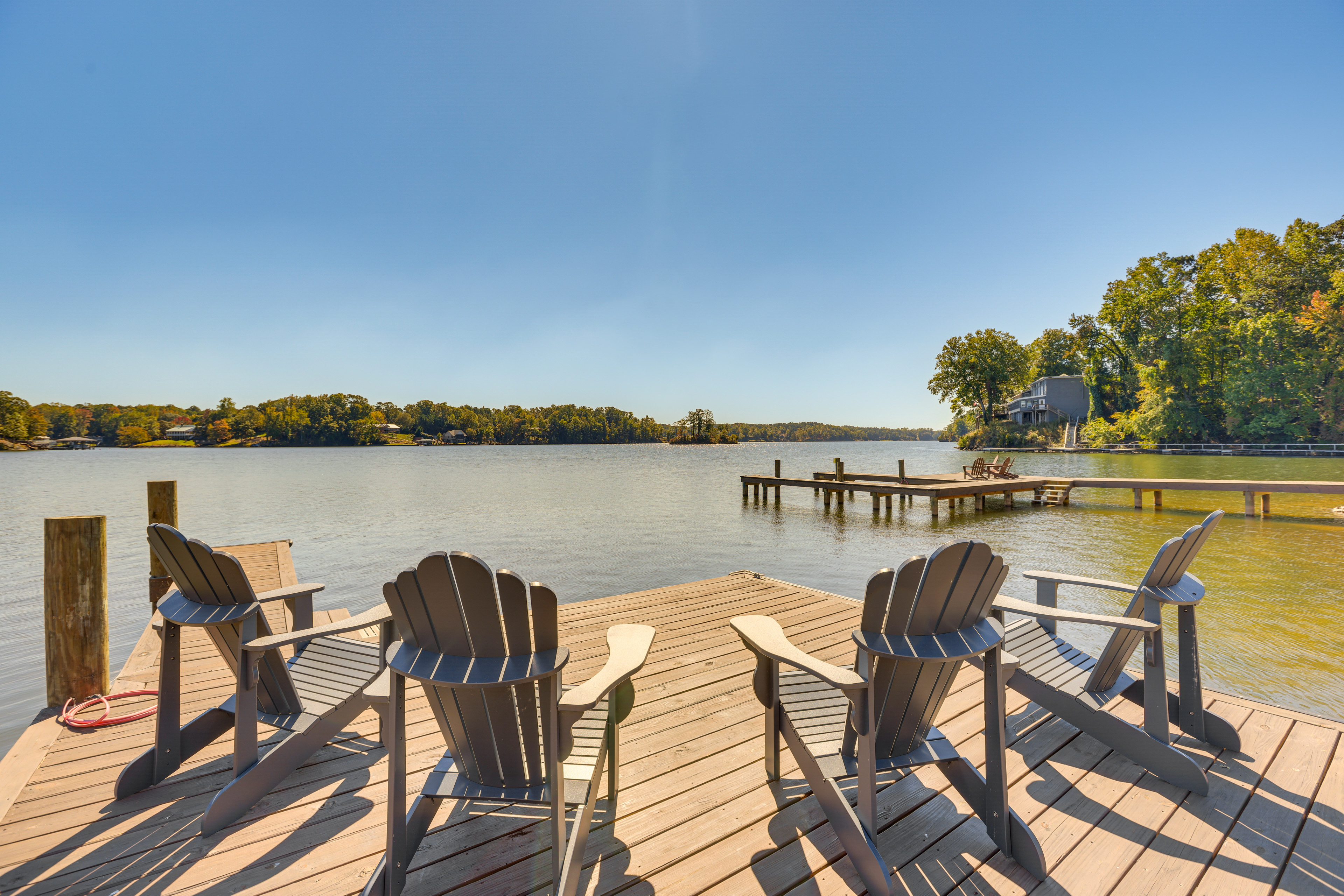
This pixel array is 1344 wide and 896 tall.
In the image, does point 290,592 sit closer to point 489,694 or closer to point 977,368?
point 489,694

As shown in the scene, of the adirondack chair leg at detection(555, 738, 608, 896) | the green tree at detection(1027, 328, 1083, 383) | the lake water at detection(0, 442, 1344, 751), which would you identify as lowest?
the lake water at detection(0, 442, 1344, 751)

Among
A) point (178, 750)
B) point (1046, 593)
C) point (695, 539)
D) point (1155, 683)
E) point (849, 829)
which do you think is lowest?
point (695, 539)

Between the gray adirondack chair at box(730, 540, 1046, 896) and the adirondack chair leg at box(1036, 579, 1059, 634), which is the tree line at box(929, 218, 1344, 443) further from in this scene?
the gray adirondack chair at box(730, 540, 1046, 896)

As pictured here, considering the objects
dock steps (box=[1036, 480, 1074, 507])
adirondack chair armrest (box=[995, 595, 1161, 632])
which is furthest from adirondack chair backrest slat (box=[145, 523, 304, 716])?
dock steps (box=[1036, 480, 1074, 507])

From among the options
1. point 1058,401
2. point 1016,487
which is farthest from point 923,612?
point 1058,401

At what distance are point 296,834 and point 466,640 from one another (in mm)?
1219

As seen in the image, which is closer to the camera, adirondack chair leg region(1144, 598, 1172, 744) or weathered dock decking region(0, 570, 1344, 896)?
weathered dock decking region(0, 570, 1344, 896)

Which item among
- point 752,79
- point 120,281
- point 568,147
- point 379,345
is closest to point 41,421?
point 120,281

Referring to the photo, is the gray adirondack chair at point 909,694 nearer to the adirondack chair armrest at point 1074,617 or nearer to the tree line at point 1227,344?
the adirondack chair armrest at point 1074,617

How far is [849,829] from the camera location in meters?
1.60

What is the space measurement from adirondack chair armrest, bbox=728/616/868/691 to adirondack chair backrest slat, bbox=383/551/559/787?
0.71 m

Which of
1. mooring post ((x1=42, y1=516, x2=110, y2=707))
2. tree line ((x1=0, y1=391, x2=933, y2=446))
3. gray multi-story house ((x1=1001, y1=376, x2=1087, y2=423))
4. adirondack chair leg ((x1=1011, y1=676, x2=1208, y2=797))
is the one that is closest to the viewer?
adirondack chair leg ((x1=1011, y1=676, x2=1208, y2=797))

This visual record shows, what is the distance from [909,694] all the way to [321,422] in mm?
103464

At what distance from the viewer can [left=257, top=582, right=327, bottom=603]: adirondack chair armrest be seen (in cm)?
219
